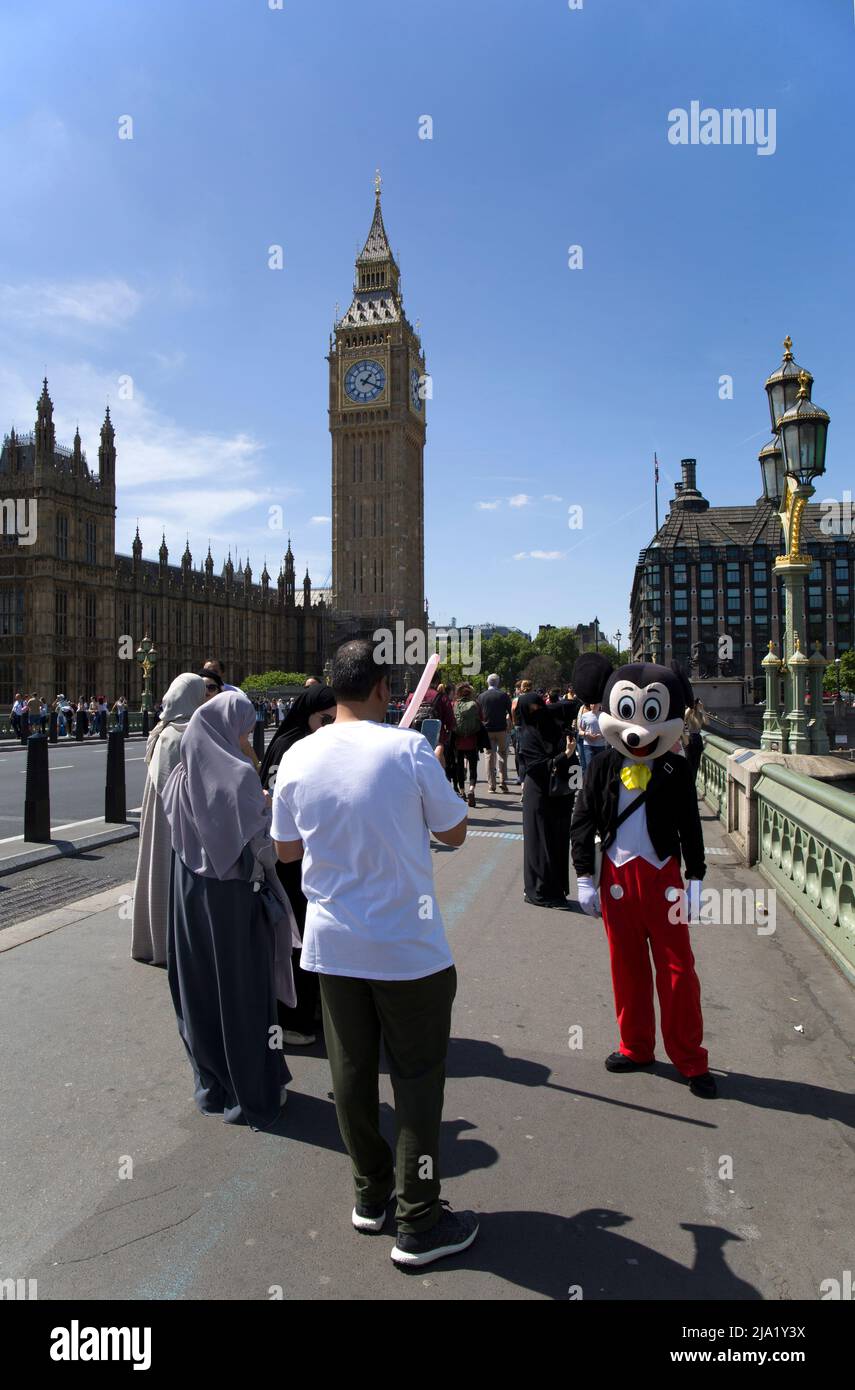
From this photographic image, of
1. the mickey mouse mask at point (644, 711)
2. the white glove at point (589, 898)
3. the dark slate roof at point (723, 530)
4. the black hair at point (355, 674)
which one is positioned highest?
the dark slate roof at point (723, 530)

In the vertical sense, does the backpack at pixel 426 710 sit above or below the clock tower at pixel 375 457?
below

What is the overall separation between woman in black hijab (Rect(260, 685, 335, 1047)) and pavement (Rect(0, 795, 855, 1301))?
0.52 ft

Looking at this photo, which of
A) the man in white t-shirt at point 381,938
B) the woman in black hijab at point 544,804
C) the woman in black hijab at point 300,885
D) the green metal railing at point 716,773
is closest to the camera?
the man in white t-shirt at point 381,938

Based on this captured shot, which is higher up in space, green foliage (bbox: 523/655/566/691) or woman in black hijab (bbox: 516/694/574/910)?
green foliage (bbox: 523/655/566/691)

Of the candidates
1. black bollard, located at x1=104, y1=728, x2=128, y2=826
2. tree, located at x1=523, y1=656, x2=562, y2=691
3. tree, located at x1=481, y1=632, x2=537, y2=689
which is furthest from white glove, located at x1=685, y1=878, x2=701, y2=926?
tree, located at x1=481, y1=632, x2=537, y2=689

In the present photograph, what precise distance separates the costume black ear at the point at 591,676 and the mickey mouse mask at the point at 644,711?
1110mm

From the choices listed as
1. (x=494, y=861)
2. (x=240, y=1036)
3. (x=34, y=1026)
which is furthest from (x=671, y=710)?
(x=494, y=861)

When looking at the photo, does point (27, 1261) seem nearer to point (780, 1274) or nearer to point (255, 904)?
point (255, 904)

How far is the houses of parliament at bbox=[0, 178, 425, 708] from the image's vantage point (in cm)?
5388

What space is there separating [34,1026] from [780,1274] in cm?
366

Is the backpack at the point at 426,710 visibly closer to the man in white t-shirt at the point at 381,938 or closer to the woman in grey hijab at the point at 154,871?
the woman in grey hijab at the point at 154,871

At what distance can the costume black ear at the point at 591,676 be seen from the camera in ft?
18.5

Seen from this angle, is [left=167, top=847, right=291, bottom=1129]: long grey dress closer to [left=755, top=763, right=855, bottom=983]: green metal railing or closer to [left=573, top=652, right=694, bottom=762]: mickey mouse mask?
[left=573, top=652, right=694, bottom=762]: mickey mouse mask

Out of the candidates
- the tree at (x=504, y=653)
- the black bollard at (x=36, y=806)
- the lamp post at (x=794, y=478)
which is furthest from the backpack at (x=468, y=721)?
the tree at (x=504, y=653)
